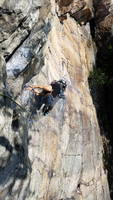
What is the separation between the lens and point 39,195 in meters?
14.6

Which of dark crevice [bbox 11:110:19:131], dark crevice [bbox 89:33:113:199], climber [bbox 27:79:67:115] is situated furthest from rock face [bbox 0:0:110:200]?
dark crevice [bbox 89:33:113:199]

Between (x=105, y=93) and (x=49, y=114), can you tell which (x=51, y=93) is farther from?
(x=105, y=93)

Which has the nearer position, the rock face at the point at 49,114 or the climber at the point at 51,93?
the rock face at the point at 49,114

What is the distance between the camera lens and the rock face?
11.9m

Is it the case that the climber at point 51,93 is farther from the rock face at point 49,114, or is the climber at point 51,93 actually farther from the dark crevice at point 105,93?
the dark crevice at point 105,93

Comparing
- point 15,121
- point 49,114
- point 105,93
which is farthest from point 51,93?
point 105,93

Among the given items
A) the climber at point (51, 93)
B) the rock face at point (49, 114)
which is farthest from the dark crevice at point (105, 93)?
the climber at point (51, 93)

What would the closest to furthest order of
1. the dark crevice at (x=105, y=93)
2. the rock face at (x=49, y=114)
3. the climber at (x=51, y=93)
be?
the rock face at (x=49, y=114)
the climber at (x=51, y=93)
the dark crevice at (x=105, y=93)

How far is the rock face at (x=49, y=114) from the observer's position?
39.0 ft

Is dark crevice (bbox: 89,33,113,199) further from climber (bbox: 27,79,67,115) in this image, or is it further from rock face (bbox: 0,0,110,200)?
climber (bbox: 27,79,67,115)

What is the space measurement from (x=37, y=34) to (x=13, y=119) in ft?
10.2

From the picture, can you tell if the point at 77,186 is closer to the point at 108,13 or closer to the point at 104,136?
the point at 104,136

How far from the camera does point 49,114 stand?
15.8 meters

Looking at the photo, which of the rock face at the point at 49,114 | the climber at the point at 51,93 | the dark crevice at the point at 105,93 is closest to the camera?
the rock face at the point at 49,114
